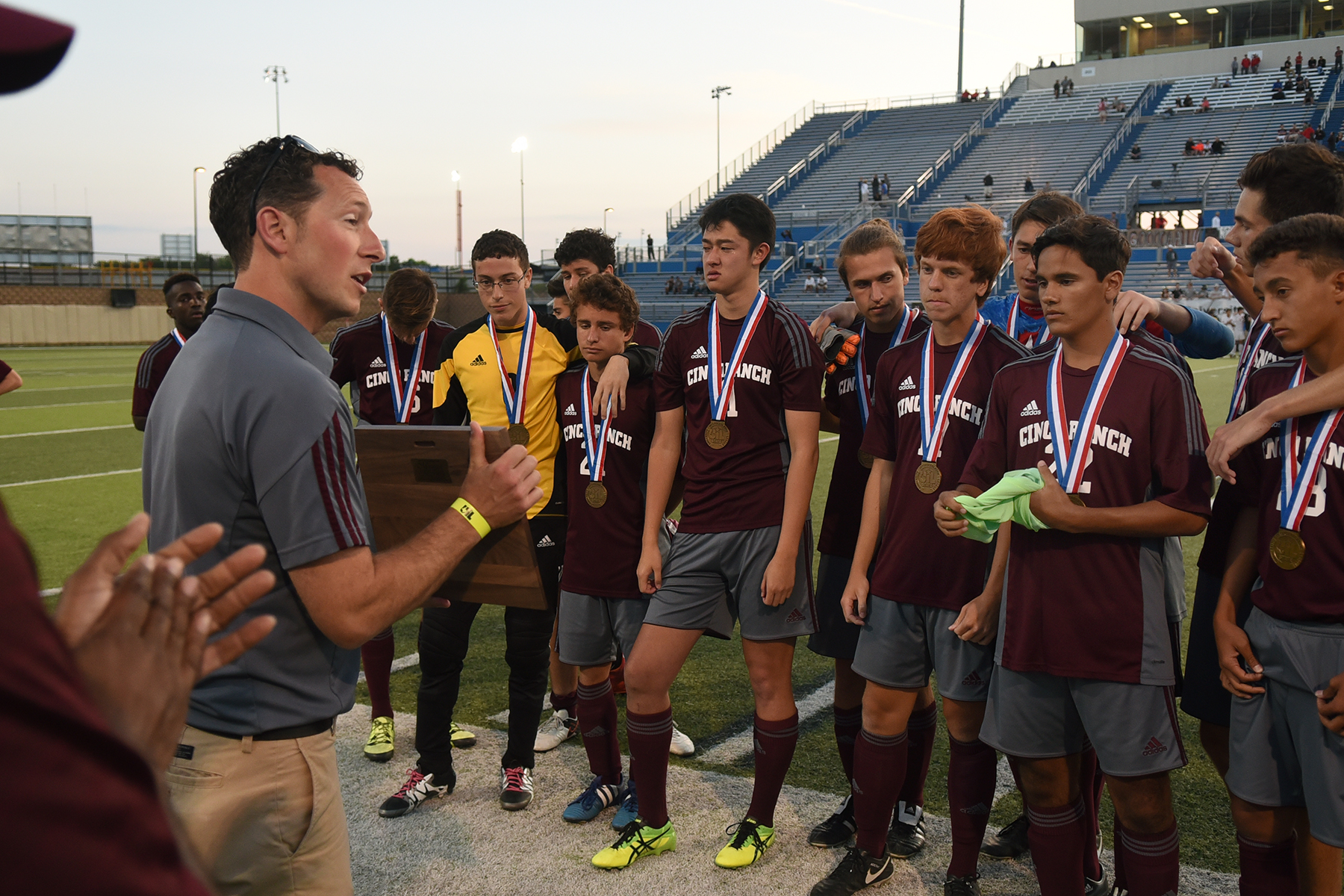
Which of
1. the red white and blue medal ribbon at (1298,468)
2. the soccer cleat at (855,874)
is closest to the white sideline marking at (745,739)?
the soccer cleat at (855,874)

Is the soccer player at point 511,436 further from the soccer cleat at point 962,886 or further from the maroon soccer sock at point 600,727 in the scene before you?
the soccer cleat at point 962,886

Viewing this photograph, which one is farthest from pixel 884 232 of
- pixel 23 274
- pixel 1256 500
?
pixel 23 274

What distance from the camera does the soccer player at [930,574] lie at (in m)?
3.32

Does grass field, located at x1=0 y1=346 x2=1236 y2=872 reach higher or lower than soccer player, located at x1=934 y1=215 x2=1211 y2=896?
lower

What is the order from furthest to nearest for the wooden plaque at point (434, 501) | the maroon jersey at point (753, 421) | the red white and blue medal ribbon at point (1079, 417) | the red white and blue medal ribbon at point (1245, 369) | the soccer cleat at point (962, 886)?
1. the maroon jersey at point (753, 421)
2. the soccer cleat at point (962, 886)
3. the red white and blue medal ribbon at point (1245, 369)
4. the red white and blue medal ribbon at point (1079, 417)
5. the wooden plaque at point (434, 501)

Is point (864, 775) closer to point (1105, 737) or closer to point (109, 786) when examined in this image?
point (1105, 737)

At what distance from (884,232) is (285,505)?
2.79 m

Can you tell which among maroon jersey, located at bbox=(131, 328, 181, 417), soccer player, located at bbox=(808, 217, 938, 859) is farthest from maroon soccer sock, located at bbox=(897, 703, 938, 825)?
maroon jersey, located at bbox=(131, 328, 181, 417)

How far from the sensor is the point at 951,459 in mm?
3449

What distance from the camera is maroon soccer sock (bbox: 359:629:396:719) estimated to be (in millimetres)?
4629

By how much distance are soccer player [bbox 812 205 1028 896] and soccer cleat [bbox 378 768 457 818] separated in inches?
64.0

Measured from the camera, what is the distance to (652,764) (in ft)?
12.1

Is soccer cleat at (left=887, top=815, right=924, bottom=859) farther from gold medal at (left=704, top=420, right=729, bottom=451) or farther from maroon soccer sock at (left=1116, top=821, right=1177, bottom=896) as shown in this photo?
gold medal at (left=704, top=420, right=729, bottom=451)

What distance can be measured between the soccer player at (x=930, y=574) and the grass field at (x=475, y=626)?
0.66 meters
